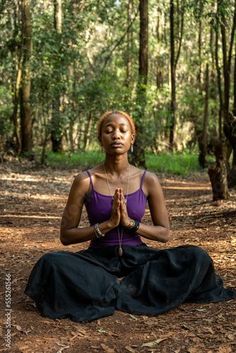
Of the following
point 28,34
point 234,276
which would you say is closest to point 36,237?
point 234,276

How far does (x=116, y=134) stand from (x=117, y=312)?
129cm

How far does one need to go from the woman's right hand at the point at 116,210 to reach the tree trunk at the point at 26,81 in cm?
1416

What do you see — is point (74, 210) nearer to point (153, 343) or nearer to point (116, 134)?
point (116, 134)

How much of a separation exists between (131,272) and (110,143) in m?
0.99

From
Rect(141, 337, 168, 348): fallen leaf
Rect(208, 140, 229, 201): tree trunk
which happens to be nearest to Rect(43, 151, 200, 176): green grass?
Rect(208, 140, 229, 201): tree trunk

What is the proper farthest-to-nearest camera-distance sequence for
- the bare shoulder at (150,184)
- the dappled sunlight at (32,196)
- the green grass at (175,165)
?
1. the green grass at (175,165)
2. the dappled sunlight at (32,196)
3. the bare shoulder at (150,184)

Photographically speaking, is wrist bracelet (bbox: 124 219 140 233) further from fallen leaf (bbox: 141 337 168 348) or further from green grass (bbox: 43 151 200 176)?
green grass (bbox: 43 151 200 176)

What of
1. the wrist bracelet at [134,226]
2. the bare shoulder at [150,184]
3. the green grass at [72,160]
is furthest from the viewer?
the green grass at [72,160]

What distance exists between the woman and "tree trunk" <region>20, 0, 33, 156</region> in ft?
45.3

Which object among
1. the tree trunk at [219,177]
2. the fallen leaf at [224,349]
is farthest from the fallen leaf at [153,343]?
the tree trunk at [219,177]

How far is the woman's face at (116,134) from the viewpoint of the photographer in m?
4.24

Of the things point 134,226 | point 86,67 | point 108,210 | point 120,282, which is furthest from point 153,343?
point 86,67

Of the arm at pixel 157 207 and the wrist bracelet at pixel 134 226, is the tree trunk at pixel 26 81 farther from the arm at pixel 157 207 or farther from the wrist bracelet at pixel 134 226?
the wrist bracelet at pixel 134 226

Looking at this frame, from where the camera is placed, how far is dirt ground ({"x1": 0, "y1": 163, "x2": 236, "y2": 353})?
3.56m
